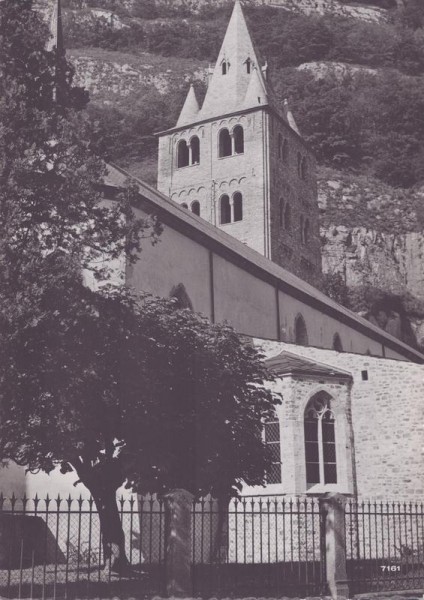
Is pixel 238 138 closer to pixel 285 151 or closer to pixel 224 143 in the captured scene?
pixel 224 143

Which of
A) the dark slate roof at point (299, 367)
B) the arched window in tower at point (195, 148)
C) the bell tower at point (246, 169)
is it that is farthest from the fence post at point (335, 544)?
the arched window in tower at point (195, 148)

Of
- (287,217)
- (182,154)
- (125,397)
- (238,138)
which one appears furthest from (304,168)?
(125,397)

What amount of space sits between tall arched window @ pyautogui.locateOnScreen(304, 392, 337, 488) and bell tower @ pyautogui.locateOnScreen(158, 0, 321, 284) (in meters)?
23.3

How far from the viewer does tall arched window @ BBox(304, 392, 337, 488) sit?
837 inches

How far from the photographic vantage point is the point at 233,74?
5181 centimetres

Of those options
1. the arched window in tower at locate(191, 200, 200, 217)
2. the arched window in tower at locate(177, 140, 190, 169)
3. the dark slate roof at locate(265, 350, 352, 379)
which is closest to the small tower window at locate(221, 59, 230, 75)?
the arched window in tower at locate(177, 140, 190, 169)

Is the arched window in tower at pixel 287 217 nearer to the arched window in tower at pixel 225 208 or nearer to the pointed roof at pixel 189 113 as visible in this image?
the arched window in tower at pixel 225 208

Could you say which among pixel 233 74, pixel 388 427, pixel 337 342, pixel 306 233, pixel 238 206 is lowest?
pixel 388 427

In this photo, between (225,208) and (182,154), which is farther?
(182,154)

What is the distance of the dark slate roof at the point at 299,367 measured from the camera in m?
21.5

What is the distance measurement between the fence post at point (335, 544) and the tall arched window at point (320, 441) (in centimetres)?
734

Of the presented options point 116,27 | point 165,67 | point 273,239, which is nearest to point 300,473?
point 273,239

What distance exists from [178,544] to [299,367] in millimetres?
10409

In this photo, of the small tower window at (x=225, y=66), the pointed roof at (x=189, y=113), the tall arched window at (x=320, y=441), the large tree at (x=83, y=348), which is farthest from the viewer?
the small tower window at (x=225, y=66)
